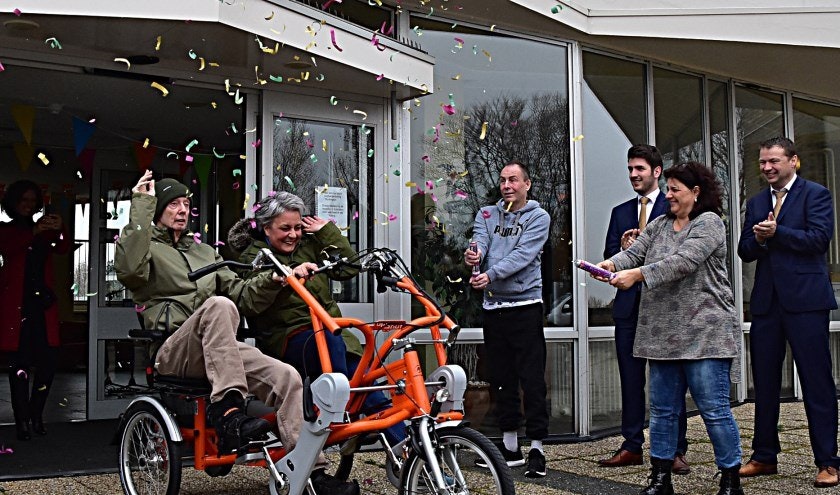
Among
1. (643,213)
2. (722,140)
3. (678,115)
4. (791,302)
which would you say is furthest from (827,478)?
(722,140)

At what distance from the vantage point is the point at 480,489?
12.1 ft

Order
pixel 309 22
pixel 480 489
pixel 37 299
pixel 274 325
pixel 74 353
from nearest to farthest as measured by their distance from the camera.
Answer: pixel 480 489
pixel 274 325
pixel 309 22
pixel 37 299
pixel 74 353

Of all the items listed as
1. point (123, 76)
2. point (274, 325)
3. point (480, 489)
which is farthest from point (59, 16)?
point (480, 489)

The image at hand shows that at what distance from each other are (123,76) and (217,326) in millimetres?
2510

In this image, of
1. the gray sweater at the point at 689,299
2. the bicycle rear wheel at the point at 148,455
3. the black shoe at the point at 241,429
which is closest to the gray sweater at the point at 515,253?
the gray sweater at the point at 689,299

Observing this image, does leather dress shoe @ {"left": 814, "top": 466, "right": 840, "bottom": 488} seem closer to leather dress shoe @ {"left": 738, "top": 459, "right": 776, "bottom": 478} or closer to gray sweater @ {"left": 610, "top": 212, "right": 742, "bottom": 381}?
leather dress shoe @ {"left": 738, "top": 459, "right": 776, "bottom": 478}

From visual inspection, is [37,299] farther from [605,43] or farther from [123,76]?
[605,43]

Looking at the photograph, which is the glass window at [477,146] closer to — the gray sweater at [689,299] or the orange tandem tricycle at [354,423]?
the gray sweater at [689,299]

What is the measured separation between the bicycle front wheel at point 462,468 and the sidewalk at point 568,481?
1254 millimetres

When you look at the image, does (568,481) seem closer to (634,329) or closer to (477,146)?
(634,329)

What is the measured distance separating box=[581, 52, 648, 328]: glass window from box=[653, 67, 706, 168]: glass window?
0.24 metres

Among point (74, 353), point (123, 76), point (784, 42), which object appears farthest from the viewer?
point (74, 353)

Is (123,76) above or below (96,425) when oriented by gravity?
above

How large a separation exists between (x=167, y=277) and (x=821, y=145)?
7.69 metres
